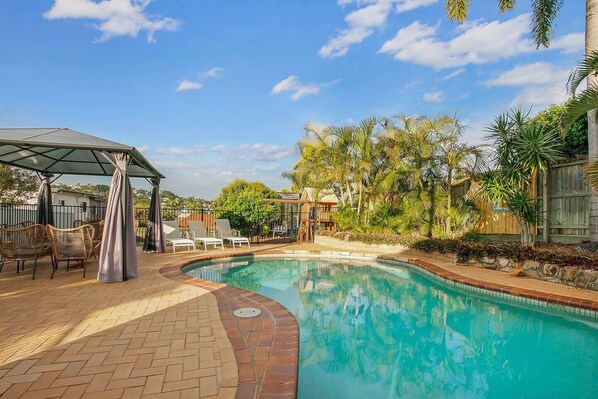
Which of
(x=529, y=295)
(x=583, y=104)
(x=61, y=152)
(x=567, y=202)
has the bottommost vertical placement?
(x=529, y=295)

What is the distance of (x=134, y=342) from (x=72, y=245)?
4.17 m

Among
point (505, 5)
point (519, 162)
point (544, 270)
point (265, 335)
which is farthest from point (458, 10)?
point (265, 335)

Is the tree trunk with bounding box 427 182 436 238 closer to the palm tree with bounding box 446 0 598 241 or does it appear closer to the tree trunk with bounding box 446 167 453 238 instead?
the tree trunk with bounding box 446 167 453 238

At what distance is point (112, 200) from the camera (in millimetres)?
5559

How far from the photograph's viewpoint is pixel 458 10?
8984mm

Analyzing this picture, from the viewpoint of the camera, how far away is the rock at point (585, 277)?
571 centimetres

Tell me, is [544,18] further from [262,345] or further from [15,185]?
[15,185]

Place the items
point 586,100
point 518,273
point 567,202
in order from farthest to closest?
1. point 567,202
2. point 518,273
3. point 586,100

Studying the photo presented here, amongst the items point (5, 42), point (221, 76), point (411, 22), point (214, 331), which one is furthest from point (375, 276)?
point (5, 42)

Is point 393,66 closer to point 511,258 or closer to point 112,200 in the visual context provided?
point 511,258

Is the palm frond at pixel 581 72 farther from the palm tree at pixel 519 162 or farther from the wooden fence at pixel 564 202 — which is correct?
the wooden fence at pixel 564 202

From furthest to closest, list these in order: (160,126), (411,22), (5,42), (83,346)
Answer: (160,126) → (411,22) → (5,42) → (83,346)

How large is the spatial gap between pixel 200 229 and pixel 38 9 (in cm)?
750

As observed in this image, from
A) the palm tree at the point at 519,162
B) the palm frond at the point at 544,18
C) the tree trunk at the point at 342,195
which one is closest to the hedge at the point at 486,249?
the palm tree at the point at 519,162
